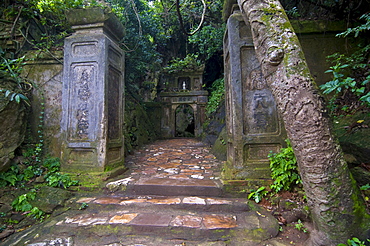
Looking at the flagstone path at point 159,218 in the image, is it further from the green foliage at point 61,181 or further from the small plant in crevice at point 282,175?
the green foliage at point 61,181

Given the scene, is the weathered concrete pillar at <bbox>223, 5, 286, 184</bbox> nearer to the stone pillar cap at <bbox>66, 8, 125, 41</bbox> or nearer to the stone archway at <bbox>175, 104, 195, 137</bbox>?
the stone pillar cap at <bbox>66, 8, 125, 41</bbox>

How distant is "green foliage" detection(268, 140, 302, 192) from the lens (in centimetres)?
288

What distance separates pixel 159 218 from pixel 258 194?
1513 mm

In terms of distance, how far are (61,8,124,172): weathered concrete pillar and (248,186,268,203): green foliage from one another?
102 inches

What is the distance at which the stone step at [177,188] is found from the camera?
3.17m

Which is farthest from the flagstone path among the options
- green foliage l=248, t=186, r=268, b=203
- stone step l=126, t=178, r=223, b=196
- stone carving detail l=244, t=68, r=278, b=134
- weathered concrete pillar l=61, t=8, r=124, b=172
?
stone carving detail l=244, t=68, r=278, b=134

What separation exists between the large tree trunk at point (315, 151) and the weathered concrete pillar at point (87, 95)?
3016 mm

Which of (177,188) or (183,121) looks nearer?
(177,188)

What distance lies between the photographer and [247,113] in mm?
3430

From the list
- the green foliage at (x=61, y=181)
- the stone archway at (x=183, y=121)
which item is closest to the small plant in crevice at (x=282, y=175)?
the green foliage at (x=61, y=181)

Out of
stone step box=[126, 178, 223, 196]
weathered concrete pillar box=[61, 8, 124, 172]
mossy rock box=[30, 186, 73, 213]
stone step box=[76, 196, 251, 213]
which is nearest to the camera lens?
stone step box=[76, 196, 251, 213]

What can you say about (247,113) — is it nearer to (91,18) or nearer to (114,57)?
(114,57)

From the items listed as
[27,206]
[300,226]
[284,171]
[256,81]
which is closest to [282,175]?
[284,171]

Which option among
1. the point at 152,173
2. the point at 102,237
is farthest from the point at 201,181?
the point at 102,237
